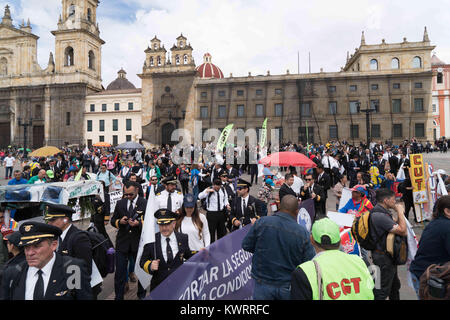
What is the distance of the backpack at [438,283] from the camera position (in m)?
2.45

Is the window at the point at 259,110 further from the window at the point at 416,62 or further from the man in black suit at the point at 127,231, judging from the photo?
the man in black suit at the point at 127,231

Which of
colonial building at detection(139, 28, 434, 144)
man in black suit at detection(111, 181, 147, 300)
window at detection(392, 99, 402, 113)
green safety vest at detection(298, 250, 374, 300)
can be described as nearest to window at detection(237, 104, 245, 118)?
colonial building at detection(139, 28, 434, 144)

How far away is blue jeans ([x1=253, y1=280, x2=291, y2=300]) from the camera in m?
2.99

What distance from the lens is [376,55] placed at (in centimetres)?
4403

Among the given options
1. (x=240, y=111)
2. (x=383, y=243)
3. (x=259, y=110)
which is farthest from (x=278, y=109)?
(x=383, y=243)

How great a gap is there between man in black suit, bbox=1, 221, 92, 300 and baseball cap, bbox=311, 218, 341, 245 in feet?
6.42

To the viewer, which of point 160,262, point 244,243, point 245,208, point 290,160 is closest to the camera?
point 244,243

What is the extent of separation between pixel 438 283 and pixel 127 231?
4038 millimetres

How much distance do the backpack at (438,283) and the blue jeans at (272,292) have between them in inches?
46.3

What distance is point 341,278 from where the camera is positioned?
222cm

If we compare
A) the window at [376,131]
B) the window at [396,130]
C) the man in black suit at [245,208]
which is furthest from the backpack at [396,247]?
the window at [396,130]

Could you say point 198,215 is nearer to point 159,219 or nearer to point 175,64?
point 159,219

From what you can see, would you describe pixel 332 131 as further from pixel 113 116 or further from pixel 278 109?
pixel 113 116
